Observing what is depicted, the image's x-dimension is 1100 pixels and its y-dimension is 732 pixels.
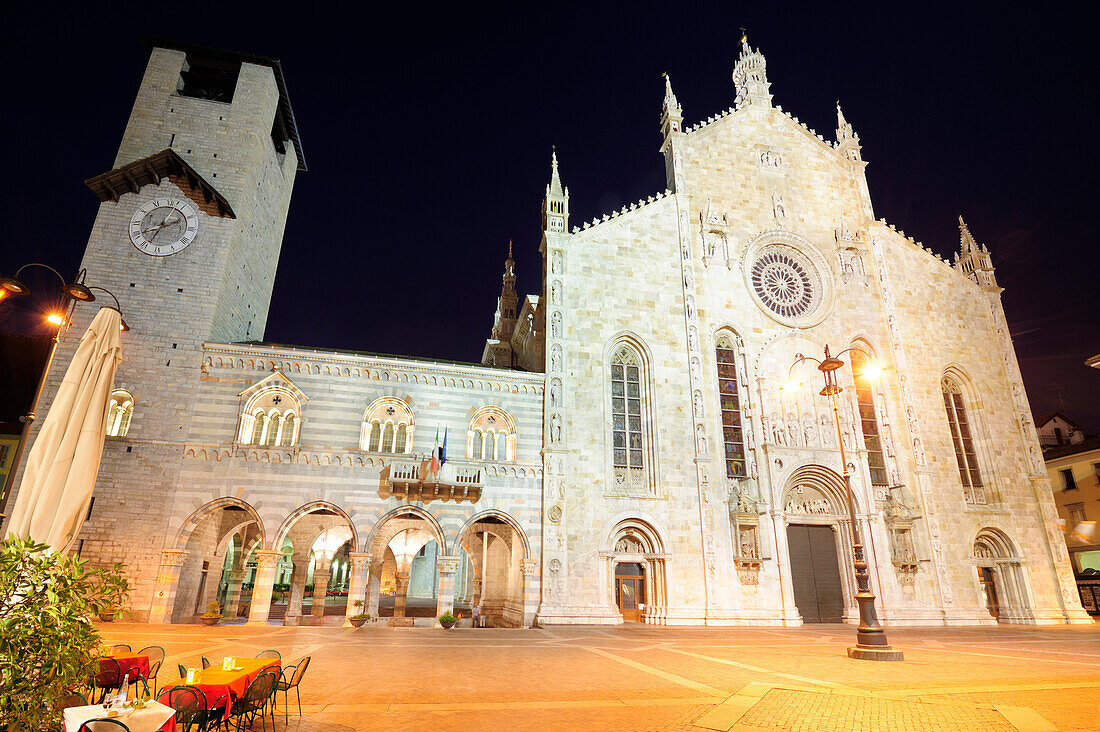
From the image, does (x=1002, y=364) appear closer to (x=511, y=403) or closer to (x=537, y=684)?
(x=511, y=403)

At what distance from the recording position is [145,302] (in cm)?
2412

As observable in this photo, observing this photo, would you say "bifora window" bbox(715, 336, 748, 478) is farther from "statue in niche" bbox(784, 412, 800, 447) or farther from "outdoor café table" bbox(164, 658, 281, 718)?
"outdoor café table" bbox(164, 658, 281, 718)

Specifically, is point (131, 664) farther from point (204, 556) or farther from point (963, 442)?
point (963, 442)

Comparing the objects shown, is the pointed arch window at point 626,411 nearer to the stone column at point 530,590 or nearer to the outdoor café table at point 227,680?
the stone column at point 530,590

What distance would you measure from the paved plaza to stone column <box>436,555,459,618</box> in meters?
2.65


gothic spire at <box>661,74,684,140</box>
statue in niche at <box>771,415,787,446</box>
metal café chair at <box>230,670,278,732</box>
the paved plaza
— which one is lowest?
the paved plaza

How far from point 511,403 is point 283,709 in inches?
682

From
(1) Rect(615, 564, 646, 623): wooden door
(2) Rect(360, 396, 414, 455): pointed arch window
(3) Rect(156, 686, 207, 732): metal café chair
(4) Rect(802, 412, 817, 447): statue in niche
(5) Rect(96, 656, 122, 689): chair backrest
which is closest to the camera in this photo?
(3) Rect(156, 686, 207, 732): metal café chair

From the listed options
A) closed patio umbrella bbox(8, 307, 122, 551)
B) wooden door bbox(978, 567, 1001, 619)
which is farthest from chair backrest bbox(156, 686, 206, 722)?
wooden door bbox(978, 567, 1001, 619)

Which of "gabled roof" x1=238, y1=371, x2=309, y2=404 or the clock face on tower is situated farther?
the clock face on tower

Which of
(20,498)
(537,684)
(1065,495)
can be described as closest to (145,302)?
(20,498)

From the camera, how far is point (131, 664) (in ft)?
29.2

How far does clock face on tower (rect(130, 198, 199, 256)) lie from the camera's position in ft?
82.7

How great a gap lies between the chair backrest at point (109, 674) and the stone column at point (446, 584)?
15.0 meters
